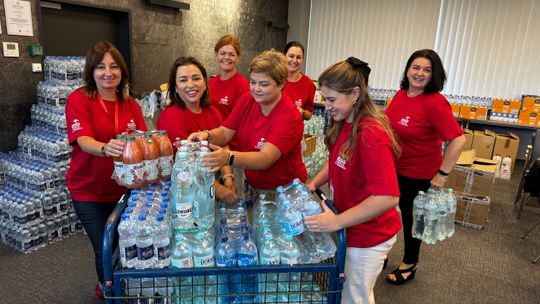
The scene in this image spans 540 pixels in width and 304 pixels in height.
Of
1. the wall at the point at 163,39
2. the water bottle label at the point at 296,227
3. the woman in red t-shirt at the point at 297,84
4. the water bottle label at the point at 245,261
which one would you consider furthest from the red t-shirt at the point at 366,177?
the wall at the point at 163,39

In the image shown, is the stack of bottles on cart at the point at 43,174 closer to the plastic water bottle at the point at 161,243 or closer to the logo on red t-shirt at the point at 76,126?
the logo on red t-shirt at the point at 76,126

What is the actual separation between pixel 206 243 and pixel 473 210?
3.66m

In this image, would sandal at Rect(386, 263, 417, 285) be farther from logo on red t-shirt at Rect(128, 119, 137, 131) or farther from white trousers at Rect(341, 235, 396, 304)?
logo on red t-shirt at Rect(128, 119, 137, 131)

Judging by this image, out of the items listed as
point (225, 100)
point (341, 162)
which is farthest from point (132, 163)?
point (225, 100)

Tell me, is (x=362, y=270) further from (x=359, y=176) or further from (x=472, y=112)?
(x=472, y=112)

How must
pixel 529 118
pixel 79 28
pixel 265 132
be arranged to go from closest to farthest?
pixel 265 132, pixel 79 28, pixel 529 118

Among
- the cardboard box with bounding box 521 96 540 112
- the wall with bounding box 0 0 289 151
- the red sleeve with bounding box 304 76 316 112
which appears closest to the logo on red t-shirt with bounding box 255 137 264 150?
the red sleeve with bounding box 304 76 316 112

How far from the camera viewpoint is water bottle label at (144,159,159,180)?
5.20ft

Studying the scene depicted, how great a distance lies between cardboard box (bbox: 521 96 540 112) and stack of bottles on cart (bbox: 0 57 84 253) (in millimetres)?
6588

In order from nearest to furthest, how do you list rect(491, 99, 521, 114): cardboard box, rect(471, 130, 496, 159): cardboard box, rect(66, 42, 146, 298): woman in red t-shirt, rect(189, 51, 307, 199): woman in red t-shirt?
rect(189, 51, 307, 199): woman in red t-shirt
rect(66, 42, 146, 298): woman in red t-shirt
rect(471, 130, 496, 159): cardboard box
rect(491, 99, 521, 114): cardboard box

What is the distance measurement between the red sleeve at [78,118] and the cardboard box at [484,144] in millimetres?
5941

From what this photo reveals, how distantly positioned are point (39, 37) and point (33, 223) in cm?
184

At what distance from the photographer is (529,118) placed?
20.3ft

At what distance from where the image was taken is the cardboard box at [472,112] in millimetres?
6406
